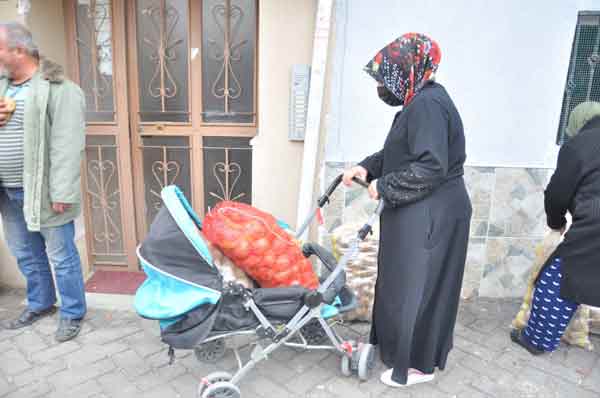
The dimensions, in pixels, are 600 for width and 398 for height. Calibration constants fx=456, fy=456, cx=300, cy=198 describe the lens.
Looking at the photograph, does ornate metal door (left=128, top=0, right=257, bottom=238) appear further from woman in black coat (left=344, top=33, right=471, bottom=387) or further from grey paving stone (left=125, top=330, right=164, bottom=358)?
woman in black coat (left=344, top=33, right=471, bottom=387)

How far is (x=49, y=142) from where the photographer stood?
2875 mm

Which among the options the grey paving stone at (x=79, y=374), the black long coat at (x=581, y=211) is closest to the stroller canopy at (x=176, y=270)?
the grey paving stone at (x=79, y=374)

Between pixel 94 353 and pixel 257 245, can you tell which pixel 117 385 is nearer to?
pixel 94 353

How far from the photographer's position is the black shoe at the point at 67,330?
312cm

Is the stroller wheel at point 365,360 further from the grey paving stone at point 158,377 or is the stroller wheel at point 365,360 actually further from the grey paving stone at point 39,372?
the grey paving stone at point 39,372

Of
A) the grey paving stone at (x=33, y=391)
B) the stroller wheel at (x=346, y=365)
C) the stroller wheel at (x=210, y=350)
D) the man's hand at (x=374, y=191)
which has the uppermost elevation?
the man's hand at (x=374, y=191)

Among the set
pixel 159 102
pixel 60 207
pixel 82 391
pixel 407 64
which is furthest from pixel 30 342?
pixel 407 64

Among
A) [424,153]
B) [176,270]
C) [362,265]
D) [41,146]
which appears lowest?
[362,265]

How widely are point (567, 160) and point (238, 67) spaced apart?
251 cm

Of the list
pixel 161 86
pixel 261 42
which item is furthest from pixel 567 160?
pixel 161 86

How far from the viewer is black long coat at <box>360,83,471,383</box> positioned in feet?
7.54

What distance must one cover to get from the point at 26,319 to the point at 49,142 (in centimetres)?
136

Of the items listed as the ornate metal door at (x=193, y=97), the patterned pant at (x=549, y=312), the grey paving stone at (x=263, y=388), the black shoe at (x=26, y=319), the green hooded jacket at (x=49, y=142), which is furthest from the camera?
the ornate metal door at (x=193, y=97)

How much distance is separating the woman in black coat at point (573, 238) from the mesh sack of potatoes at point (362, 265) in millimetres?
1106
